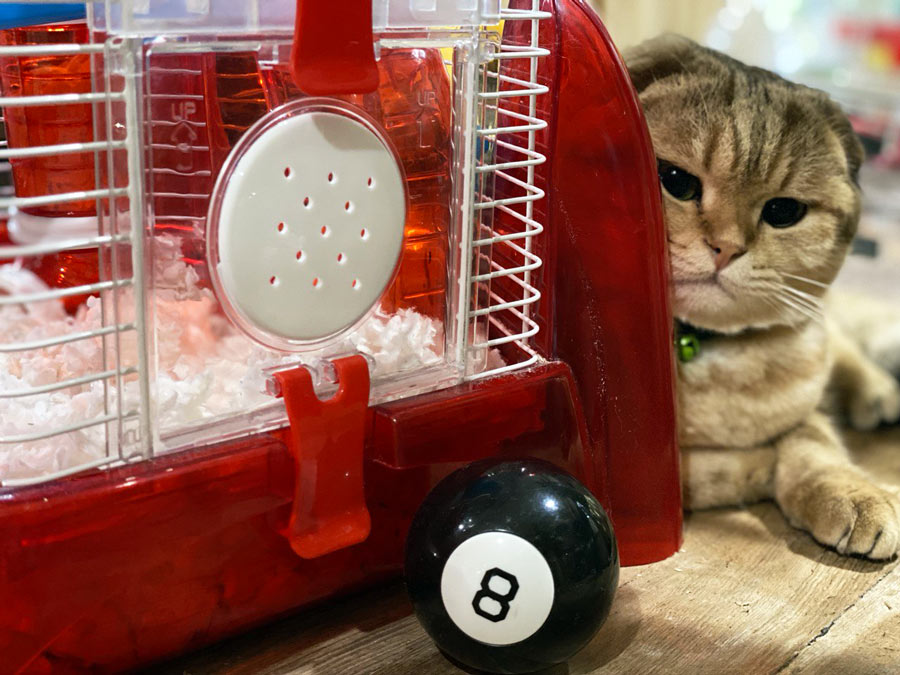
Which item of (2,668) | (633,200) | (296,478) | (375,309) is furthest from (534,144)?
(2,668)

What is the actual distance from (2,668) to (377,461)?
291 millimetres

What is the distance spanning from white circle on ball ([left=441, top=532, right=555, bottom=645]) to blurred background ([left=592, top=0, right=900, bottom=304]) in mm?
883

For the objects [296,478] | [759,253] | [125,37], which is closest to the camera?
[125,37]

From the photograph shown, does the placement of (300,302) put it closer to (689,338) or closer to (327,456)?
(327,456)

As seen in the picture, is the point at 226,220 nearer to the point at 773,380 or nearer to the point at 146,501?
the point at 146,501

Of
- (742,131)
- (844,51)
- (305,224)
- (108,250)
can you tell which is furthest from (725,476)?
(844,51)

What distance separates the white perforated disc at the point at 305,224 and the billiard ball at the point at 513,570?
0.17 m

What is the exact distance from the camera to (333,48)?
0.64 m

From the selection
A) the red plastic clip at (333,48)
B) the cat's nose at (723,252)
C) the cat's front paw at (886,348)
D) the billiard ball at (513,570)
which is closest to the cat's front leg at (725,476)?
the cat's nose at (723,252)

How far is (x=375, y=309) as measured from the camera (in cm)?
75

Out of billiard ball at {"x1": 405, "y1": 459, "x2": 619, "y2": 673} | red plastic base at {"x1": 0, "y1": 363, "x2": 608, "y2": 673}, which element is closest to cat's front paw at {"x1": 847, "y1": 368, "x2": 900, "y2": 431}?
red plastic base at {"x1": 0, "y1": 363, "x2": 608, "y2": 673}

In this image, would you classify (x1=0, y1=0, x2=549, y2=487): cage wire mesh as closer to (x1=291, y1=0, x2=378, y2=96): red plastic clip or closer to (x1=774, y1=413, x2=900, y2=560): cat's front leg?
(x1=291, y1=0, x2=378, y2=96): red plastic clip

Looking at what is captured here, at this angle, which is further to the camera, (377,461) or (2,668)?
(377,461)

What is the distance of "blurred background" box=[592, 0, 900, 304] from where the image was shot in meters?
1.39
